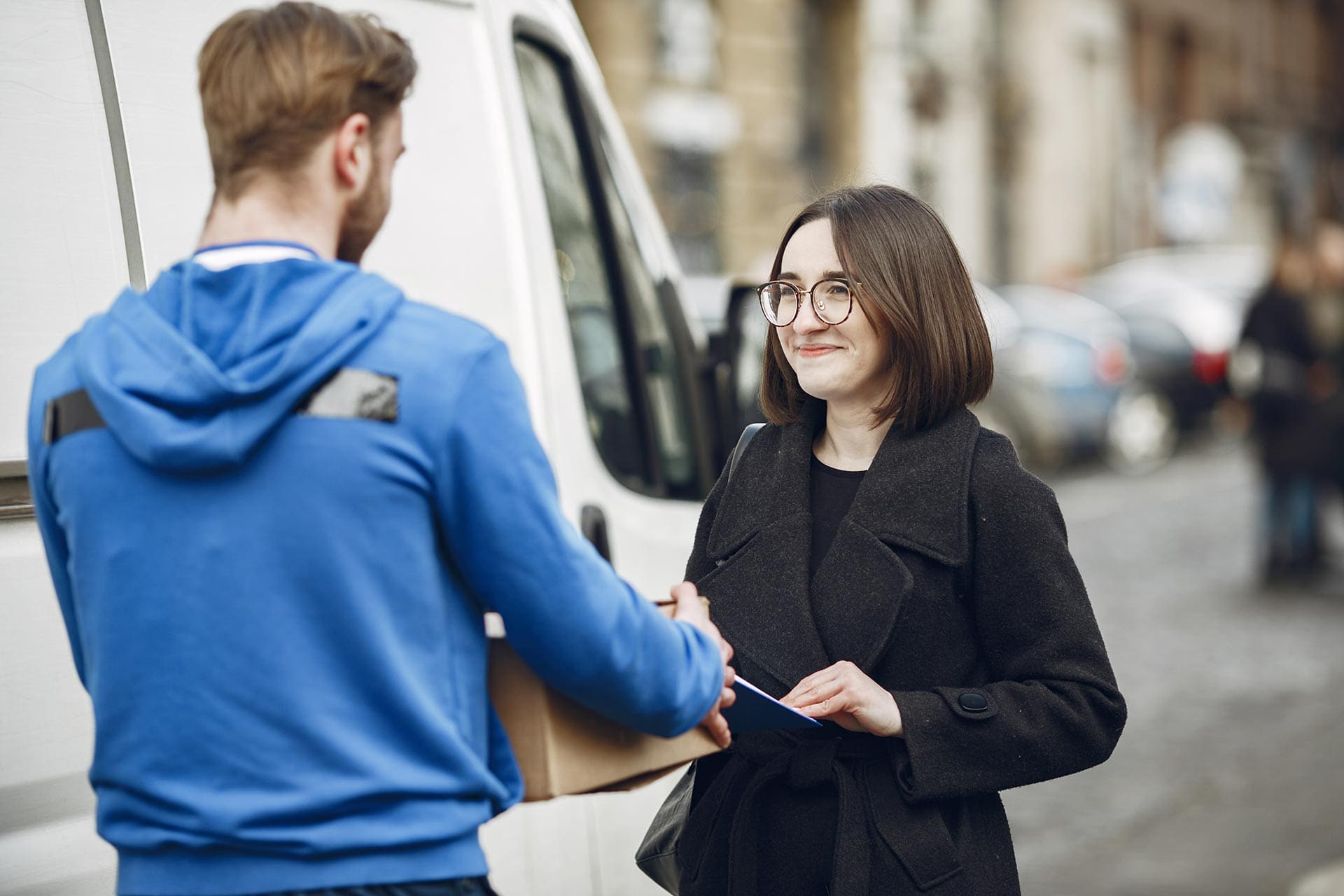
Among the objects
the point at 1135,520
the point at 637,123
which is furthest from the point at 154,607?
the point at 637,123

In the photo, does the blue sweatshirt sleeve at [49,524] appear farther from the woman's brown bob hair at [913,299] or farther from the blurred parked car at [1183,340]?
the blurred parked car at [1183,340]

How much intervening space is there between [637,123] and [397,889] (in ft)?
53.0

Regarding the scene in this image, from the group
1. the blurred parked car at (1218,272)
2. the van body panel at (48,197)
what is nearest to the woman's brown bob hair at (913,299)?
the van body panel at (48,197)

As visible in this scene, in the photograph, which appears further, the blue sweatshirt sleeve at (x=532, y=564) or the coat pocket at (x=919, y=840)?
the coat pocket at (x=919, y=840)

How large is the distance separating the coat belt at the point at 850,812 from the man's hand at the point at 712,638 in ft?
0.57

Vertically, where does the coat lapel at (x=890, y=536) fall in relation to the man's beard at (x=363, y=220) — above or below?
below

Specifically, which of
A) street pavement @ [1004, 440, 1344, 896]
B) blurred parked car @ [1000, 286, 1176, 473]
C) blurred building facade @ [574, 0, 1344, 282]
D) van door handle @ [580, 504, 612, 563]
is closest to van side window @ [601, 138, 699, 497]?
van door handle @ [580, 504, 612, 563]

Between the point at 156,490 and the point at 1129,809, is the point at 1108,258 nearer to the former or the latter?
the point at 1129,809

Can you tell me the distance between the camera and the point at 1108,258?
31797 mm

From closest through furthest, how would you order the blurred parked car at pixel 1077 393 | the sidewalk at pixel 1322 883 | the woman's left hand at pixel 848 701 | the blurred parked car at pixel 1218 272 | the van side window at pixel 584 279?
1. the woman's left hand at pixel 848 701
2. the van side window at pixel 584 279
3. the sidewalk at pixel 1322 883
4. the blurred parked car at pixel 1077 393
5. the blurred parked car at pixel 1218 272

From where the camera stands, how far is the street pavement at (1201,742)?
5.02 metres

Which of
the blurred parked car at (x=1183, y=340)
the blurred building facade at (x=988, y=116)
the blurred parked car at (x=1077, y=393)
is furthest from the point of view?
the blurred building facade at (x=988, y=116)

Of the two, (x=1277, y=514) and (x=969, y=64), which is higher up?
(x=969, y=64)

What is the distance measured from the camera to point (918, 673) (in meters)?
2.05
